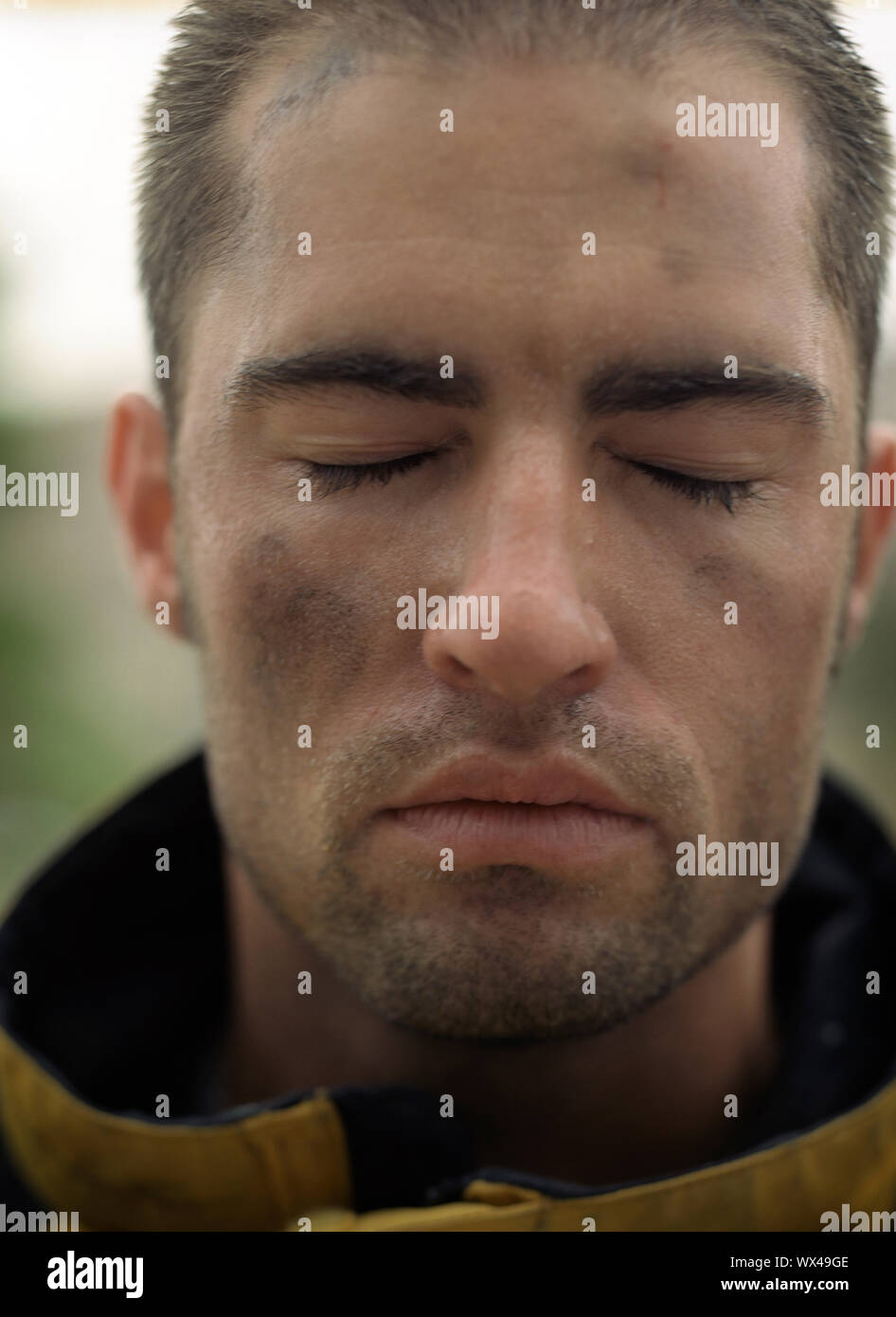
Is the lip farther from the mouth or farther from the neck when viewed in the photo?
the neck

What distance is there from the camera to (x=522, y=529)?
1.46 metres

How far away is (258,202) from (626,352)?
586 millimetres

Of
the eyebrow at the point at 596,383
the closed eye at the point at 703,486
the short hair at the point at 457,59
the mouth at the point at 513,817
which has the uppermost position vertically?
A: the short hair at the point at 457,59

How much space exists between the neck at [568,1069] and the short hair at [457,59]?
0.93 metres

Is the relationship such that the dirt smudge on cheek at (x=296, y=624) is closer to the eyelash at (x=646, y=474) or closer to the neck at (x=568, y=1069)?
the eyelash at (x=646, y=474)

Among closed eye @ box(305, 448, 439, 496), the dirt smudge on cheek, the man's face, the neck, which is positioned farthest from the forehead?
the neck

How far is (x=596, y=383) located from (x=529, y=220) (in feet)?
0.74

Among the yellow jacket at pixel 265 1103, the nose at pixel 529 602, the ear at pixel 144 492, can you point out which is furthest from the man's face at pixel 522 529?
the ear at pixel 144 492

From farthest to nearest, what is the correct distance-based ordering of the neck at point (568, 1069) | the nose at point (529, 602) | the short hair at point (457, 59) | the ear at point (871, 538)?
the ear at point (871, 538)
the neck at point (568, 1069)
the short hair at point (457, 59)
the nose at point (529, 602)

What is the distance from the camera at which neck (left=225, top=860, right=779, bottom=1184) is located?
1.81 m

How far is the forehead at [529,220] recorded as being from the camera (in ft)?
4.87

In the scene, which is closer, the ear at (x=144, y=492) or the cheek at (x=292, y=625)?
the cheek at (x=292, y=625)

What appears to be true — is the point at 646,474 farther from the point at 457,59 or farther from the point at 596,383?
the point at 457,59

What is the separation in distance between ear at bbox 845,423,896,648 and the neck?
56cm
